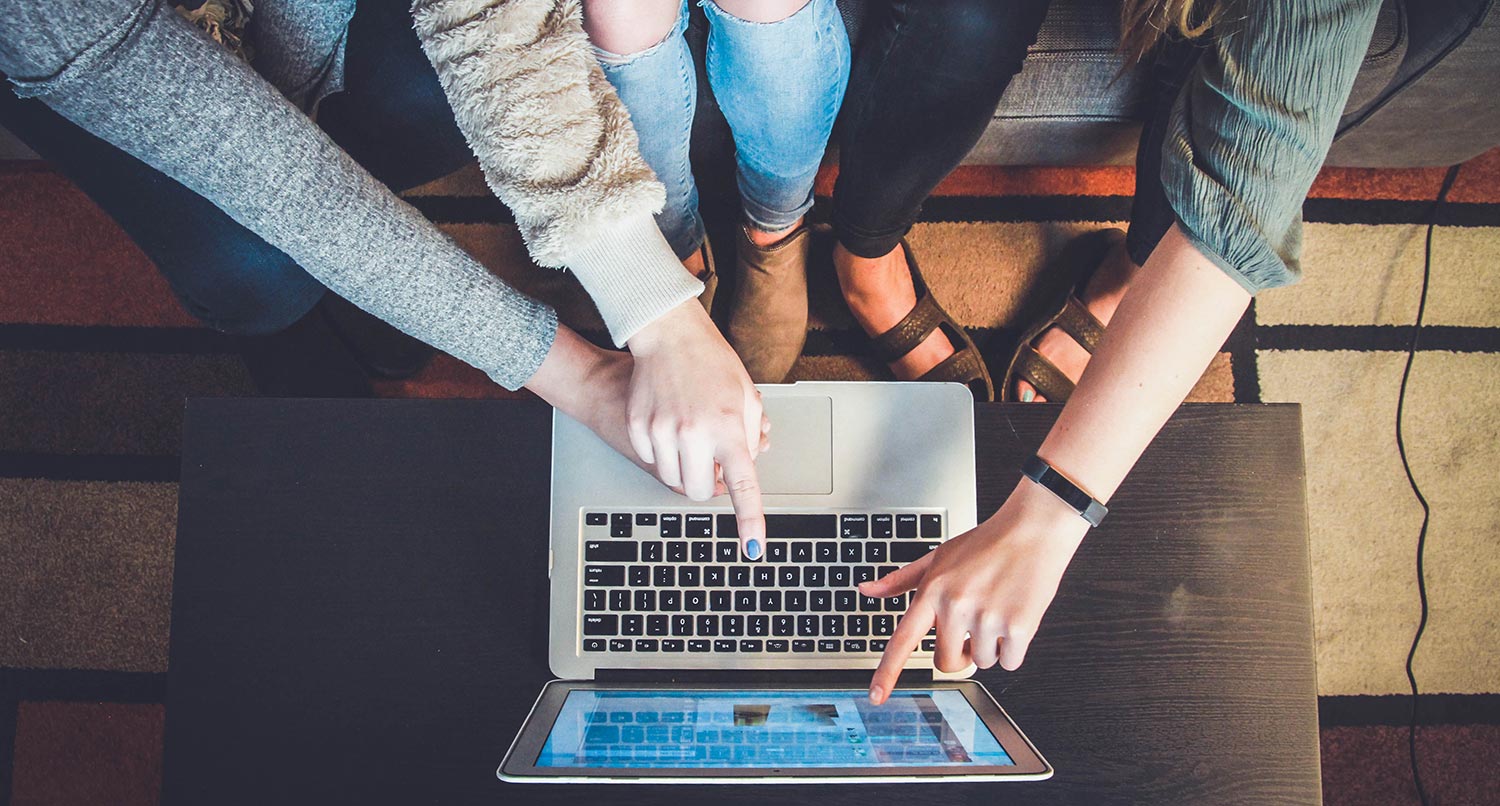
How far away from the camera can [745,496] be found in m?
0.62

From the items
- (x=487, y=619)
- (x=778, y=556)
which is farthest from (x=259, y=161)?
(x=778, y=556)

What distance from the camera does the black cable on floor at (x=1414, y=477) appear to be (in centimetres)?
118

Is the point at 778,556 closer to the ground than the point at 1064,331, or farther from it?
farther from it

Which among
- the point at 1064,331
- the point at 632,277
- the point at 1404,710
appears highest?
the point at 632,277

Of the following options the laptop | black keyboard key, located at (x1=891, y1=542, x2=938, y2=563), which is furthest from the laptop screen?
black keyboard key, located at (x1=891, y1=542, x2=938, y2=563)

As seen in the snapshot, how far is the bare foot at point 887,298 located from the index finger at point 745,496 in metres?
0.58

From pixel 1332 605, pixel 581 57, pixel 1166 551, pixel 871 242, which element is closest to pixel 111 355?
pixel 581 57

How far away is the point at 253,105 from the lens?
594 millimetres

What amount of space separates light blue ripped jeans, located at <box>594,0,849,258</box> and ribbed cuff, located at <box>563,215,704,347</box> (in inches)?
7.5

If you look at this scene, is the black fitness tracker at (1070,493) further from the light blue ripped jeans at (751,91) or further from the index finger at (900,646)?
the light blue ripped jeans at (751,91)

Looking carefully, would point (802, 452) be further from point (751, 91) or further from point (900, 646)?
point (751, 91)

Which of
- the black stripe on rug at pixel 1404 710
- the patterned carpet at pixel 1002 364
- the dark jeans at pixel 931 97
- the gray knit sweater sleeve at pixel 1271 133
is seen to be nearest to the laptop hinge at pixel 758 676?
the gray knit sweater sleeve at pixel 1271 133

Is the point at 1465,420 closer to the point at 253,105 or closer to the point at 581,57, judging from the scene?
the point at 581,57

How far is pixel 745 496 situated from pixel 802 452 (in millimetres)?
90
